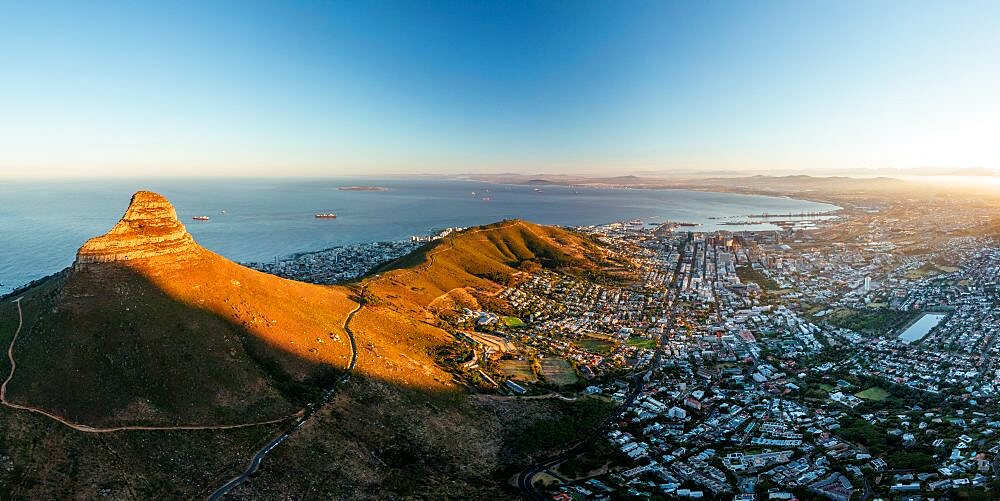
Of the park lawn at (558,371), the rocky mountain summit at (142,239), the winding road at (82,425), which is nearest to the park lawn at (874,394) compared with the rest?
the park lawn at (558,371)

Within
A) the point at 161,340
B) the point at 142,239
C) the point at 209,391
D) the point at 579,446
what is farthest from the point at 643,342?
the point at 142,239

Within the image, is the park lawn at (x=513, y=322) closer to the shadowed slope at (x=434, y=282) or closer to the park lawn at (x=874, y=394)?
the shadowed slope at (x=434, y=282)

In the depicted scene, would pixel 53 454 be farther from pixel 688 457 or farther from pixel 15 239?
pixel 15 239

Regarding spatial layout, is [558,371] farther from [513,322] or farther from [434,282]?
[434,282]

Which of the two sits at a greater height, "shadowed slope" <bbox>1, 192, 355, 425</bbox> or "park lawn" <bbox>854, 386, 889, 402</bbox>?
"shadowed slope" <bbox>1, 192, 355, 425</bbox>

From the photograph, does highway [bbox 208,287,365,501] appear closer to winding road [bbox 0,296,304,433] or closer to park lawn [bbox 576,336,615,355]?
winding road [bbox 0,296,304,433]

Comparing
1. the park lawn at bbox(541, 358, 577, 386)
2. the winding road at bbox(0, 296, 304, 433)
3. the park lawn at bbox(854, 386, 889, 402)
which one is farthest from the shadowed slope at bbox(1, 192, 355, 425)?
the park lawn at bbox(854, 386, 889, 402)
